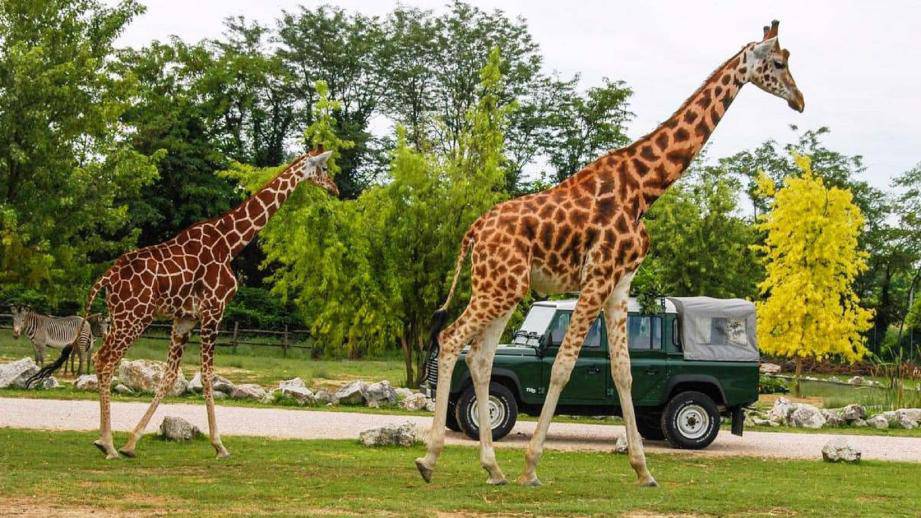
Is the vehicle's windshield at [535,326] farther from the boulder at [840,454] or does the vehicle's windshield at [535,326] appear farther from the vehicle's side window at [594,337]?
the boulder at [840,454]

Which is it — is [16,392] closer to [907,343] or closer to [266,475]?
[266,475]

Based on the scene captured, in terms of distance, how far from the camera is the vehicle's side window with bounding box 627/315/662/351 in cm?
1611

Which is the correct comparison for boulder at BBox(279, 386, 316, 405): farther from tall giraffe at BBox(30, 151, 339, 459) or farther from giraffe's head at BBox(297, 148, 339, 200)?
tall giraffe at BBox(30, 151, 339, 459)

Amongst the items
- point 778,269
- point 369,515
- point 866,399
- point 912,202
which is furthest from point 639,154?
point 912,202

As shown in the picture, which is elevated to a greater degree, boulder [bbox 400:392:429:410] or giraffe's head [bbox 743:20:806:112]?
giraffe's head [bbox 743:20:806:112]

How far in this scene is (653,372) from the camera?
15.9 meters

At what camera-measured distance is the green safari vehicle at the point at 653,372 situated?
15578mm

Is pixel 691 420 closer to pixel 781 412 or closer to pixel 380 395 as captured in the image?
pixel 781 412

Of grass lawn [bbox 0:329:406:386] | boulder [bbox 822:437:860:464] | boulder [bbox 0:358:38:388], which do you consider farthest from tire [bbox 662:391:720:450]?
boulder [bbox 0:358:38:388]

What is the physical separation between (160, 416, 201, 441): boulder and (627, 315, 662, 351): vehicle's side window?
6550mm

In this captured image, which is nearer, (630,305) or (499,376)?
(499,376)

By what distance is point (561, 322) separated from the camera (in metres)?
15.9

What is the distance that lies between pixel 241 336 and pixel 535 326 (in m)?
26.5

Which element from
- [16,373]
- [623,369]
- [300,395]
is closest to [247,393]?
[300,395]
